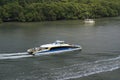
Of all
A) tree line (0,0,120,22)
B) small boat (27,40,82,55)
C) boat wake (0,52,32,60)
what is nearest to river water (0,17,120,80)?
boat wake (0,52,32,60)

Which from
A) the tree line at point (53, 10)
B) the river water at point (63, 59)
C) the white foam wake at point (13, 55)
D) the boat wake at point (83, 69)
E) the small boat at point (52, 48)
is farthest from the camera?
the tree line at point (53, 10)

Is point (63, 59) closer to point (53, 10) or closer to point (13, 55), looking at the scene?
point (13, 55)

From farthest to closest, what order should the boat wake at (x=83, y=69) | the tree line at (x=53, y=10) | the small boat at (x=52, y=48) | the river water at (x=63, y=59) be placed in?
the tree line at (x=53, y=10) < the small boat at (x=52, y=48) < the river water at (x=63, y=59) < the boat wake at (x=83, y=69)

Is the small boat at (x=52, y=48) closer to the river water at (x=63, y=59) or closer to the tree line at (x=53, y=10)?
the river water at (x=63, y=59)

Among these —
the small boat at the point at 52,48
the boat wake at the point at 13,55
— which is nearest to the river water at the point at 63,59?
the boat wake at the point at 13,55

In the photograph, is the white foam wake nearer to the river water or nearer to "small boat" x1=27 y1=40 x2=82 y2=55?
the river water

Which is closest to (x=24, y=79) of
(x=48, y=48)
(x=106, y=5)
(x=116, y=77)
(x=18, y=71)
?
(x=18, y=71)

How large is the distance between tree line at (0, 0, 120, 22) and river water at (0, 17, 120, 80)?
34574 mm

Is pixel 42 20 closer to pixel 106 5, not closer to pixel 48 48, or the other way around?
pixel 106 5

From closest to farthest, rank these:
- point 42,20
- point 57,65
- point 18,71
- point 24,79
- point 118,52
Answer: point 24,79 < point 18,71 < point 57,65 < point 118,52 < point 42,20

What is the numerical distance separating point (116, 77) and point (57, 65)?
8.73 m

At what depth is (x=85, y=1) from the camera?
127375mm

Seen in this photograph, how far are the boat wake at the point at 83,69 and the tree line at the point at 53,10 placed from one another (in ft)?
202

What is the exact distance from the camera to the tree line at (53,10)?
10738 centimetres
